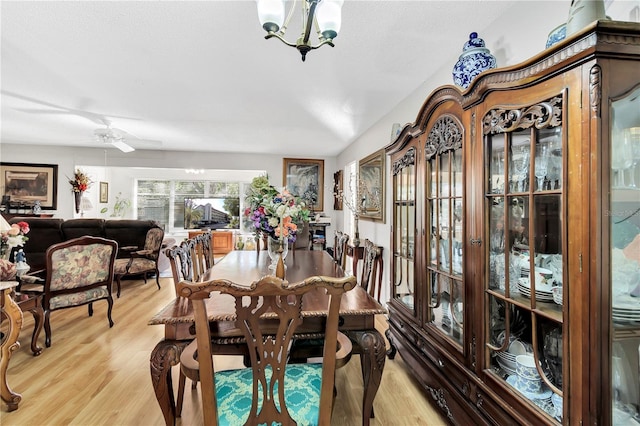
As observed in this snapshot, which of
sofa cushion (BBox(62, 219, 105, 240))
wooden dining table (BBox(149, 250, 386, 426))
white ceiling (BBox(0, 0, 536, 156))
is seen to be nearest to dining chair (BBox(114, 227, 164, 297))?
sofa cushion (BBox(62, 219, 105, 240))

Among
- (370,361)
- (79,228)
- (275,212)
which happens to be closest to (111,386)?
(275,212)

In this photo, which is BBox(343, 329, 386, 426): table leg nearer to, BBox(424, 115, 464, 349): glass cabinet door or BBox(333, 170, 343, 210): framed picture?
BBox(424, 115, 464, 349): glass cabinet door

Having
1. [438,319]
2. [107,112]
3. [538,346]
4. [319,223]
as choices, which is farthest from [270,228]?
[319,223]

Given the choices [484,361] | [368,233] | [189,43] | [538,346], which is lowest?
[484,361]

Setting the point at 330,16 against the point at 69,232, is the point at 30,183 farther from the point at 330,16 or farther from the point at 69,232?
the point at 330,16

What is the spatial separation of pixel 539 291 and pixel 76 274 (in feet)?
12.0

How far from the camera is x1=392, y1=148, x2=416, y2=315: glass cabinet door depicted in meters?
2.12

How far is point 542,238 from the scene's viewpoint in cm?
A: 110

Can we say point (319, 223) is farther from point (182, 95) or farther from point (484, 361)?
point (484, 361)

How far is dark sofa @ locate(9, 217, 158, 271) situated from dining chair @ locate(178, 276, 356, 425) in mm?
4386

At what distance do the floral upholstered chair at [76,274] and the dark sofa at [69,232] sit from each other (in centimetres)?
166

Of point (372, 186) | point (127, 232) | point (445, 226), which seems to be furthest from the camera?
point (127, 232)

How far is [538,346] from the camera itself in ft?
3.70

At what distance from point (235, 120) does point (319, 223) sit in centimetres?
262
